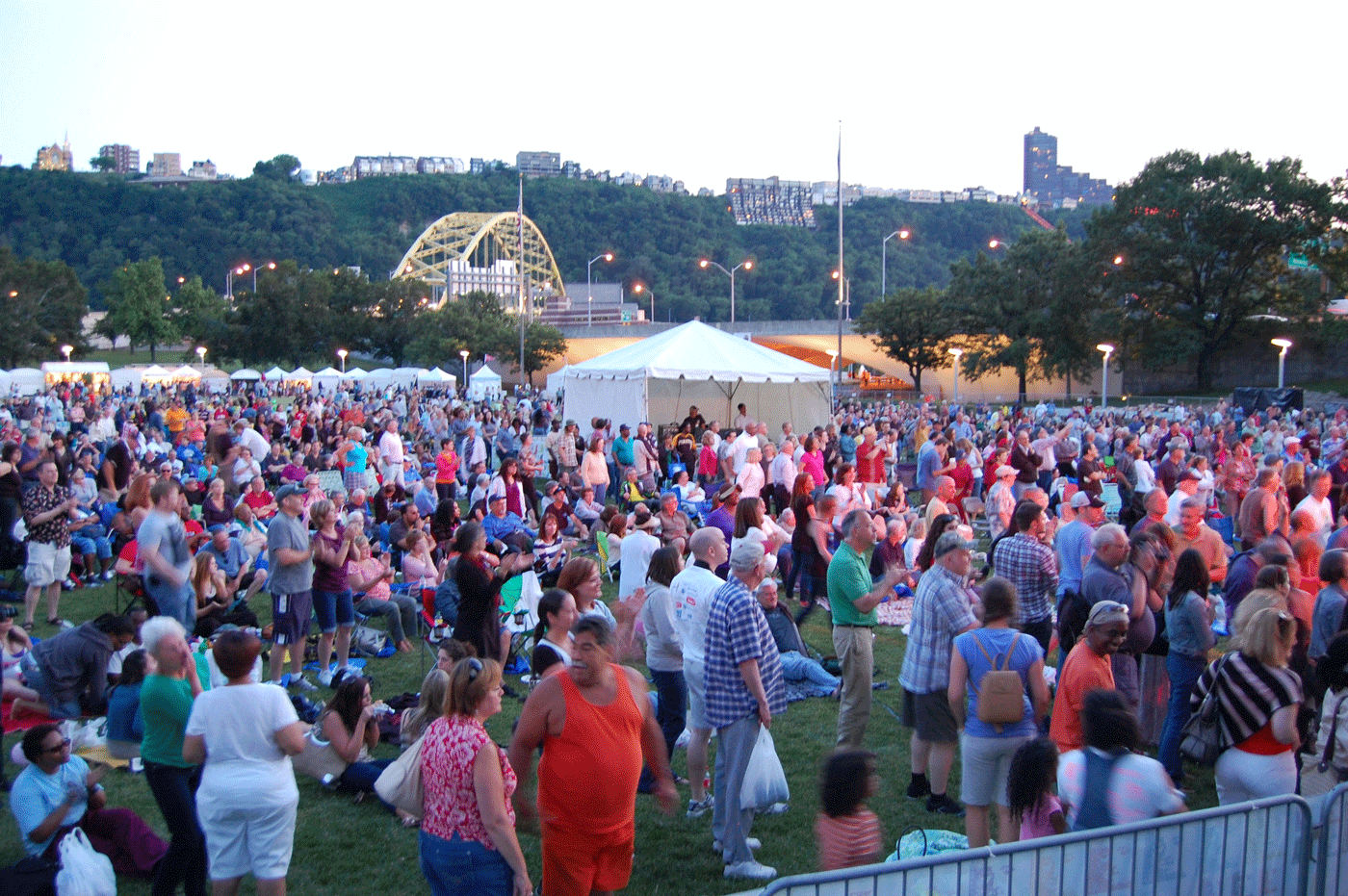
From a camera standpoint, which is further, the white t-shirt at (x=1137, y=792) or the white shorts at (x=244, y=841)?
the white shorts at (x=244, y=841)

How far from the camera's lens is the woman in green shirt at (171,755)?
12.2 ft

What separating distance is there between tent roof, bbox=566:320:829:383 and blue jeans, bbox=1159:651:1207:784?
12364 mm

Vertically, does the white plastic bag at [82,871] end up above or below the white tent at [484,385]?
below

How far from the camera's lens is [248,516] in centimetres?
862

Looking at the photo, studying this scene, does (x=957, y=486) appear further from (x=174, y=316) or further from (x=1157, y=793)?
(x=174, y=316)

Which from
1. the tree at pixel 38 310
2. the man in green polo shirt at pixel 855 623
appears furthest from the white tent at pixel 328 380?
the man in green polo shirt at pixel 855 623

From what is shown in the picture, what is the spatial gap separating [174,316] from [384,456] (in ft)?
269

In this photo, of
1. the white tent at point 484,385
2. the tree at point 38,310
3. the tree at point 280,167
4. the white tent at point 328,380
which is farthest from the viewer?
the tree at point 280,167

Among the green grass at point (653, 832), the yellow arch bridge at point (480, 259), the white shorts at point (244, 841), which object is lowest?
the green grass at point (653, 832)

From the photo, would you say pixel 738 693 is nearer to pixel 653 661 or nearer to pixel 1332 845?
pixel 653 661

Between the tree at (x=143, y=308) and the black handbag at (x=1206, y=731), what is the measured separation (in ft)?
290

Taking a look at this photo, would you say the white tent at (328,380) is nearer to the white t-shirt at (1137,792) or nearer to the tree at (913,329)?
the tree at (913,329)

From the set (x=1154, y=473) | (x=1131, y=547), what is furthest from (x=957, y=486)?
(x=1131, y=547)

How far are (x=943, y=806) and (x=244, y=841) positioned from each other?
3.21 meters
